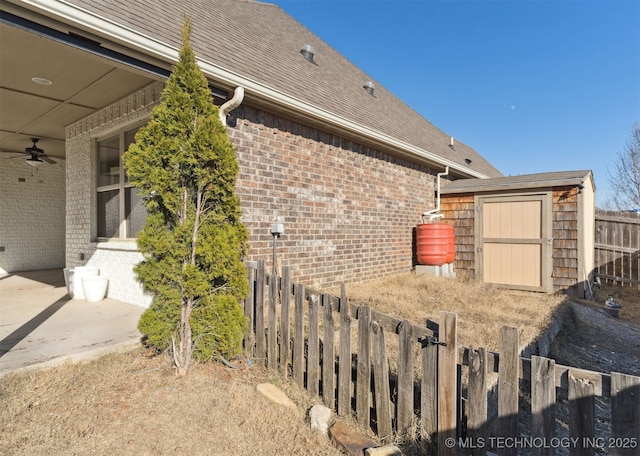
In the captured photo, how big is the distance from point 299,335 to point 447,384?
1.28m

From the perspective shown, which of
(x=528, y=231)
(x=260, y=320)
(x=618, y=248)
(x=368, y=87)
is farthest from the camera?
(x=368, y=87)

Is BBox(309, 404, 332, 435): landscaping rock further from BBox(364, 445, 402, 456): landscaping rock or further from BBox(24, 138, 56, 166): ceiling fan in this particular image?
BBox(24, 138, 56, 166): ceiling fan

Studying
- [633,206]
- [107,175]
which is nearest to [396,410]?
[107,175]

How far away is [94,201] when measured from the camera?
565 cm

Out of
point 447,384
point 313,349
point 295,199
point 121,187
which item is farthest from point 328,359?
point 121,187

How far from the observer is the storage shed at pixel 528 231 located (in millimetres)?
6789

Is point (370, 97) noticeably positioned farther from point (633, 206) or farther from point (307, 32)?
point (633, 206)

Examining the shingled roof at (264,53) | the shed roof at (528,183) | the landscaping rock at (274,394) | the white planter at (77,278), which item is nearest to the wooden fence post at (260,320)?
the landscaping rock at (274,394)

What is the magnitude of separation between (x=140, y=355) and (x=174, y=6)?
4.41 metres

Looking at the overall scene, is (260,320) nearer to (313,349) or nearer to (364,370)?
(313,349)

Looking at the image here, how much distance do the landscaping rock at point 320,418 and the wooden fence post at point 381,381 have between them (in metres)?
0.37

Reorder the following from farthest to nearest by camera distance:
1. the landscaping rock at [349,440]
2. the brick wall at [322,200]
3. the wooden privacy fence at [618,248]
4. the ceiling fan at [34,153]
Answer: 1. the wooden privacy fence at [618,248]
2. the ceiling fan at [34,153]
3. the brick wall at [322,200]
4. the landscaping rock at [349,440]

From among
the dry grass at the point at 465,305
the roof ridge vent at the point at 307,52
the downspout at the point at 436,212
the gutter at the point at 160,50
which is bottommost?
the dry grass at the point at 465,305

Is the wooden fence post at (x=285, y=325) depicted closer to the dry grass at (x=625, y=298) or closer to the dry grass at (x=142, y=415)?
the dry grass at (x=142, y=415)
